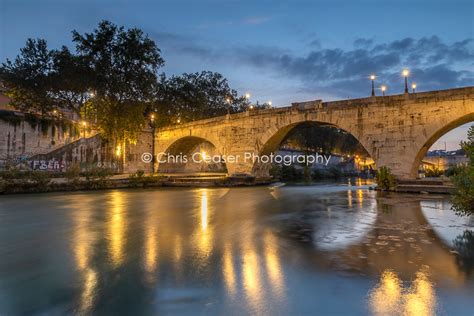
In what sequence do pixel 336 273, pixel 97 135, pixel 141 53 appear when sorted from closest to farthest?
pixel 336 273 → pixel 141 53 → pixel 97 135

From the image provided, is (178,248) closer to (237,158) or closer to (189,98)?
(237,158)

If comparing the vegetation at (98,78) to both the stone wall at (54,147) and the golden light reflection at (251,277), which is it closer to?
the stone wall at (54,147)

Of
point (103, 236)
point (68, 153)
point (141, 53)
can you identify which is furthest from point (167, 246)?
point (68, 153)

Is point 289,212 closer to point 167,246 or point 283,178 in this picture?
point 167,246

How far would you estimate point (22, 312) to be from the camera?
4102 millimetres

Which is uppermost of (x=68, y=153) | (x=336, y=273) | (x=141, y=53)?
(x=141, y=53)

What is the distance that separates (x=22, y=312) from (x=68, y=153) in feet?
118

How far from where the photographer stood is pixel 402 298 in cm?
436

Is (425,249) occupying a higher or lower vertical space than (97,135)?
lower

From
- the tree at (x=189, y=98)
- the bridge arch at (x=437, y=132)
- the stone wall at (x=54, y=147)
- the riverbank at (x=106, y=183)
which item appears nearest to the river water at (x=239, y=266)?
the bridge arch at (x=437, y=132)

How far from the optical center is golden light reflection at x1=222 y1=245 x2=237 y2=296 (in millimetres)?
4814

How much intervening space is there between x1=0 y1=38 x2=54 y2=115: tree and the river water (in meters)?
27.7

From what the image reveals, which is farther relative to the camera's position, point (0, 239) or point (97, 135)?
point (97, 135)

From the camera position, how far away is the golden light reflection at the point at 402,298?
4020 mm
